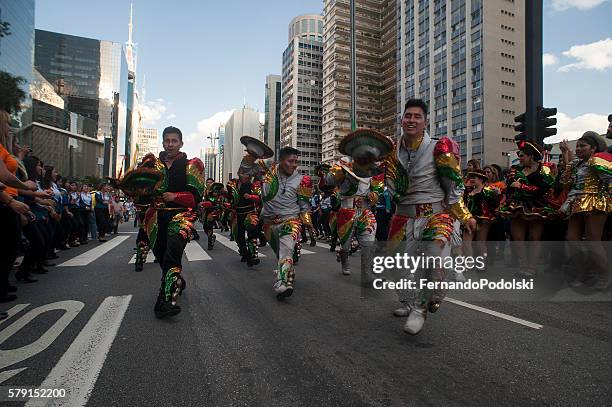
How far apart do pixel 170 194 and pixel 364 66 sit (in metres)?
101

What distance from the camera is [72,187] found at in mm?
12211

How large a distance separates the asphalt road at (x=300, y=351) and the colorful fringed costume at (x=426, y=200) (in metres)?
0.66

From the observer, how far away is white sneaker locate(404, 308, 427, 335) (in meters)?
3.50

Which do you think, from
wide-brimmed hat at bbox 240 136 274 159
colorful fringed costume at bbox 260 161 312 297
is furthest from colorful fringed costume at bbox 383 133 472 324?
wide-brimmed hat at bbox 240 136 274 159

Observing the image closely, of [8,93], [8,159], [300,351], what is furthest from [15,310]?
[8,93]

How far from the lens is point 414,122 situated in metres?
3.90

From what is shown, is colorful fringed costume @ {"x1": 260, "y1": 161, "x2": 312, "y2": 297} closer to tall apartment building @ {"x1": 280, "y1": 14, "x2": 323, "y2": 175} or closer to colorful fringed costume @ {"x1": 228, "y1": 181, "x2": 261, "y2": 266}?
colorful fringed costume @ {"x1": 228, "y1": 181, "x2": 261, "y2": 266}

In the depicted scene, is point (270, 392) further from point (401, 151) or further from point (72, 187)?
point (72, 187)

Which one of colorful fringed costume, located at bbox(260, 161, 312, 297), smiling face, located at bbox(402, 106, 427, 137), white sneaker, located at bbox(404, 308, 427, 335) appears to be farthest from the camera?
colorful fringed costume, located at bbox(260, 161, 312, 297)

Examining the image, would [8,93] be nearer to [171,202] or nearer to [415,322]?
[171,202]

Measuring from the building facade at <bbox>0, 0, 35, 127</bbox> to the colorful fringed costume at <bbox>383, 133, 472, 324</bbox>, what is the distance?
98462 millimetres

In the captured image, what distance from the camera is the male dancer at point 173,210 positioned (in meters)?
4.41

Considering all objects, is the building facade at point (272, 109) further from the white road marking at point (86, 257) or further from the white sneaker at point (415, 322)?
the white sneaker at point (415, 322)

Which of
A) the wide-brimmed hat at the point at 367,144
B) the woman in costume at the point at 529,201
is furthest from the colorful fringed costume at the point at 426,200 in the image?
the woman in costume at the point at 529,201
